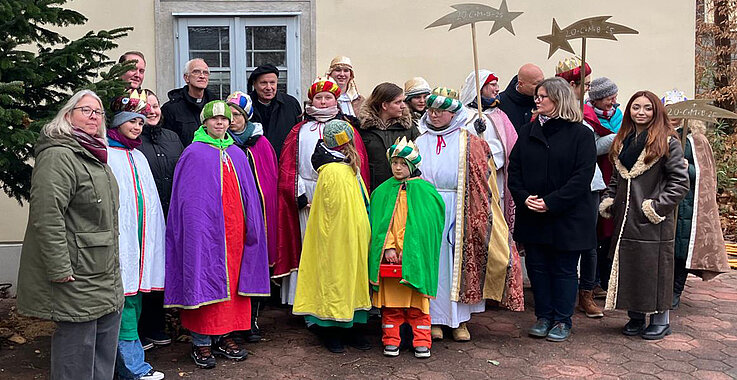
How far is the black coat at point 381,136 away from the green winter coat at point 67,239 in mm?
2199

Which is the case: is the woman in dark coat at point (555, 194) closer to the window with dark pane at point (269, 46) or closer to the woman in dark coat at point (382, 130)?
the woman in dark coat at point (382, 130)

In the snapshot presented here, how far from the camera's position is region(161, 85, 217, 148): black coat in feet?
19.5

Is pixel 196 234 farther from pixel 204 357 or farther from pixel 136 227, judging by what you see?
pixel 204 357

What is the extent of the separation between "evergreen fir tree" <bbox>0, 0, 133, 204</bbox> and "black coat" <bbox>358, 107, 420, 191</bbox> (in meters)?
1.76

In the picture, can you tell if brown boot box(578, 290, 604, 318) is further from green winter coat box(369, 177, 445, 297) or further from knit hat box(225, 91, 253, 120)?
knit hat box(225, 91, 253, 120)

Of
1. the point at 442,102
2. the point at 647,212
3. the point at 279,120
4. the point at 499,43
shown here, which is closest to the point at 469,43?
the point at 499,43

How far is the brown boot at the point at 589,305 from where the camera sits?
6.31m

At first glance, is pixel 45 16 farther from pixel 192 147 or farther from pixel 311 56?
pixel 311 56

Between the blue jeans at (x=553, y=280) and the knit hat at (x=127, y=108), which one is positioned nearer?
the knit hat at (x=127, y=108)

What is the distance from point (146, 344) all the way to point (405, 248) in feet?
6.42

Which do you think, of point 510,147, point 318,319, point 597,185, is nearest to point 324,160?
point 318,319

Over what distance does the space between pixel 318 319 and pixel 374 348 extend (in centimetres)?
48

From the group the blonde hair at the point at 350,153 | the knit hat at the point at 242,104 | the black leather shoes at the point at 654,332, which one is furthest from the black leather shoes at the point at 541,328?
the knit hat at the point at 242,104

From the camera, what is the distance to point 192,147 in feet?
16.5
